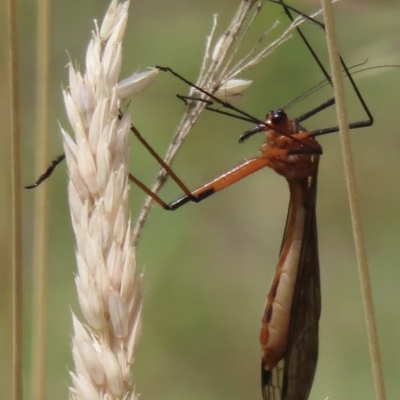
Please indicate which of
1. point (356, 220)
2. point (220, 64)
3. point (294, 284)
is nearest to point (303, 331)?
point (294, 284)

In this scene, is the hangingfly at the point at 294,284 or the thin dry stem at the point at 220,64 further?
the hangingfly at the point at 294,284

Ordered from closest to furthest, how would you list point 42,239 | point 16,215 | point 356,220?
point 356,220 → point 16,215 → point 42,239

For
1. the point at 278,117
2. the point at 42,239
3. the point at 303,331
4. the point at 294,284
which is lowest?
the point at 303,331

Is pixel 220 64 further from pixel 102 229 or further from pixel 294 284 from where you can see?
pixel 294 284

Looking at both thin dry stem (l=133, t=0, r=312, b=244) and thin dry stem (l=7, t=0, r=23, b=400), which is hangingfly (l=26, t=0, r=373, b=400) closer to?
thin dry stem (l=133, t=0, r=312, b=244)

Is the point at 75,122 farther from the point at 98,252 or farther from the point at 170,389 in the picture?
the point at 170,389

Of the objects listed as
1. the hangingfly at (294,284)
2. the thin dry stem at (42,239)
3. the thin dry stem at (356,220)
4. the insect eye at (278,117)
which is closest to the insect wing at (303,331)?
the hangingfly at (294,284)

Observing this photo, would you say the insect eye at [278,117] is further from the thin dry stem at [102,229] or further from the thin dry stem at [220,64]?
the thin dry stem at [102,229]
